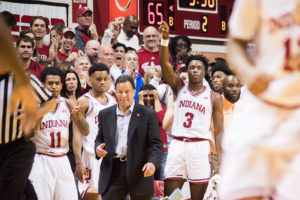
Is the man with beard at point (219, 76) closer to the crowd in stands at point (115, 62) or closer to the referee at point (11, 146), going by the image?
the crowd in stands at point (115, 62)

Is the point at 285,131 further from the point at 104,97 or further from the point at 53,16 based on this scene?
the point at 53,16

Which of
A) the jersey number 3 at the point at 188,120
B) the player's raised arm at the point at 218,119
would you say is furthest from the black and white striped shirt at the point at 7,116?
the player's raised arm at the point at 218,119

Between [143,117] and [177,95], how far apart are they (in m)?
1.90

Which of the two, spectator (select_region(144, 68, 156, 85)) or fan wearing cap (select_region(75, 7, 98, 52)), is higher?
fan wearing cap (select_region(75, 7, 98, 52))

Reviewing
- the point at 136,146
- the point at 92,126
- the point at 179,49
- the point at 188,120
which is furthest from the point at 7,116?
the point at 179,49

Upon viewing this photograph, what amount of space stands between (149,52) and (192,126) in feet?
12.4

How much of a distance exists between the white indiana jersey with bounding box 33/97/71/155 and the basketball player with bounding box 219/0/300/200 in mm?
4959

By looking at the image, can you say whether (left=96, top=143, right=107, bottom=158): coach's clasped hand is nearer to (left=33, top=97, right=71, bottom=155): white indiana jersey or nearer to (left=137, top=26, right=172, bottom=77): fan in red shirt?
(left=33, top=97, right=71, bottom=155): white indiana jersey

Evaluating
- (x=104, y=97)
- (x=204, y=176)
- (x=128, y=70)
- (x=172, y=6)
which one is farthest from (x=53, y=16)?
(x=204, y=176)

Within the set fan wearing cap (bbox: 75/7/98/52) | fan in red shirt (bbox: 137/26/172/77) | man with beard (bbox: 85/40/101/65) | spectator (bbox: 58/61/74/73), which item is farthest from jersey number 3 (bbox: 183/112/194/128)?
fan wearing cap (bbox: 75/7/98/52)

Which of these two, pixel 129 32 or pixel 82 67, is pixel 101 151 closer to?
pixel 82 67

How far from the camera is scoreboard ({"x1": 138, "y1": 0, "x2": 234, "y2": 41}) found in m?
15.3

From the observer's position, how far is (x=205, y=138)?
8.95 metres

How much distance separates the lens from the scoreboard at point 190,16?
50.2 feet
